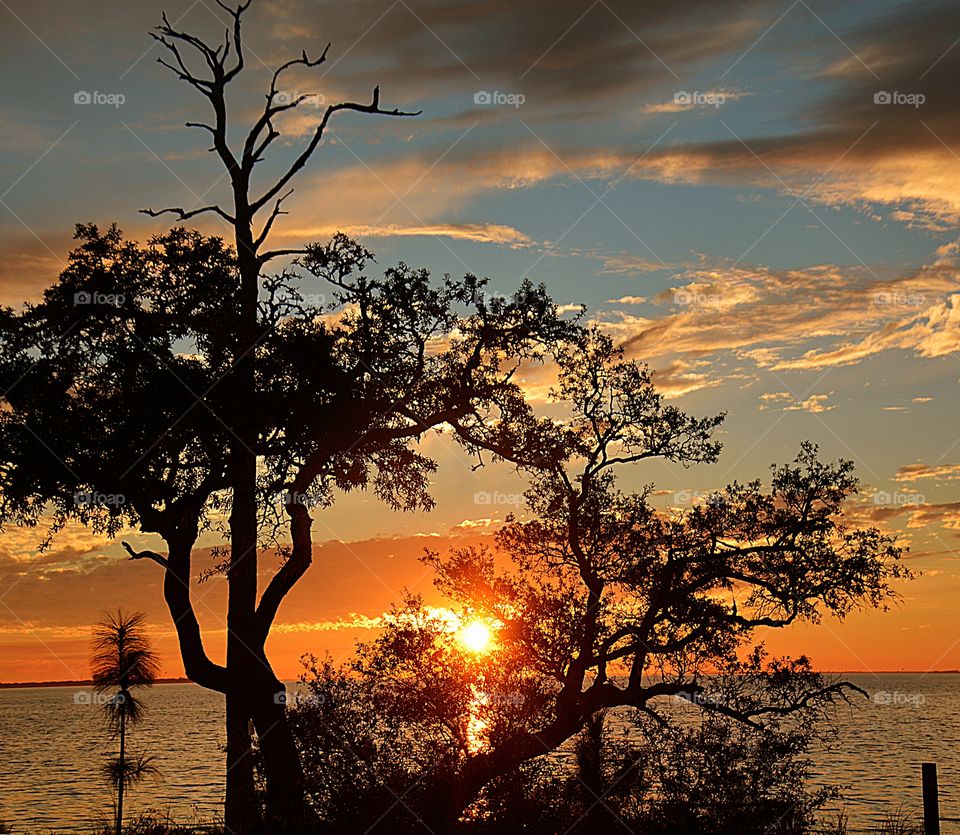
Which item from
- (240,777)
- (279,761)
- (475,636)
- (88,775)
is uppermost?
(475,636)

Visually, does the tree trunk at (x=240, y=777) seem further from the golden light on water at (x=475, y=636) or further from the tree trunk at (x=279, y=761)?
the golden light on water at (x=475, y=636)

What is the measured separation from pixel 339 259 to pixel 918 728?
120m

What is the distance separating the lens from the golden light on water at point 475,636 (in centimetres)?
2172

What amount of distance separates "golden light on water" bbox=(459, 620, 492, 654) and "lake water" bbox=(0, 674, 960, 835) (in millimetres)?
7268

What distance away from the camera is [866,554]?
70.5 ft

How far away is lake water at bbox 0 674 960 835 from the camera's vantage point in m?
58.8

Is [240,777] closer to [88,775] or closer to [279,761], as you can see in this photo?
[279,761]

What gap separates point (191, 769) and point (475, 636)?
7358cm

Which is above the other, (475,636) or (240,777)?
(475,636)

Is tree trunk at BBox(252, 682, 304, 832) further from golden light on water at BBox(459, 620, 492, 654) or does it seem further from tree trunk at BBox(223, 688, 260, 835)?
golden light on water at BBox(459, 620, 492, 654)

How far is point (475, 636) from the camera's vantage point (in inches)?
865

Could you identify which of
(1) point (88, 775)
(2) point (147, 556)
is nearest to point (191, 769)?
(1) point (88, 775)

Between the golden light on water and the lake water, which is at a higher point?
the golden light on water

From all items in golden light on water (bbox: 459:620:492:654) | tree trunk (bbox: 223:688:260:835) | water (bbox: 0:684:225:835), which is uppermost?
golden light on water (bbox: 459:620:492:654)
